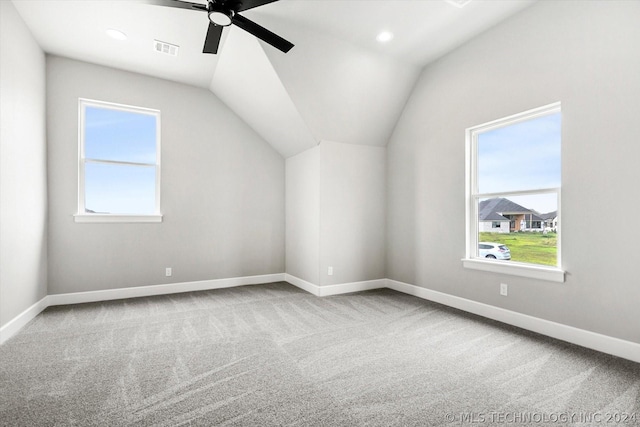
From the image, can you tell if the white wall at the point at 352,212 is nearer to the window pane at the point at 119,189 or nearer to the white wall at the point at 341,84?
the white wall at the point at 341,84

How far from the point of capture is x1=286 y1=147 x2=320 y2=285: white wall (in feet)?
14.7

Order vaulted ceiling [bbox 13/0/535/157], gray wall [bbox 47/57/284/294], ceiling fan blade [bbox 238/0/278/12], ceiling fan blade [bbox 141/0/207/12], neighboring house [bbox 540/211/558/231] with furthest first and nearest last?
gray wall [bbox 47/57/284/294] < vaulted ceiling [bbox 13/0/535/157] < neighboring house [bbox 540/211/558/231] < ceiling fan blade [bbox 141/0/207/12] < ceiling fan blade [bbox 238/0/278/12]

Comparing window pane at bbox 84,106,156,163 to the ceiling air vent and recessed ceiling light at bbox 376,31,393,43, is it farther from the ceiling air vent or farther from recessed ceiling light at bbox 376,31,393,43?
recessed ceiling light at bbox 376,31,393,43

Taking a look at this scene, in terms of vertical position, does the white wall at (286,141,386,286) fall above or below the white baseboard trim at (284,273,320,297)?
above

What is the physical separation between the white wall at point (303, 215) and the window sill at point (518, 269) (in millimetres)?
1994

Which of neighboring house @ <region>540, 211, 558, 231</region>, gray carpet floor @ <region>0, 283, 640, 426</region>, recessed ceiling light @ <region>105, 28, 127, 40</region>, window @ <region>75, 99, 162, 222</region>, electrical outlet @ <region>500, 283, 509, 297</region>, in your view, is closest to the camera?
gray carpet floor @ <region>0, 283, 640, 426</region>

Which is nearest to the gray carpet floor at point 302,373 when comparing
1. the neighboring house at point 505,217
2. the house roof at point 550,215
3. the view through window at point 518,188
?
the view through window at point 518,188

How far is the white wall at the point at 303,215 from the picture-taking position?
177 inches

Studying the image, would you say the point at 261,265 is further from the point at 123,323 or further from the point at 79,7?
the point at 79,7

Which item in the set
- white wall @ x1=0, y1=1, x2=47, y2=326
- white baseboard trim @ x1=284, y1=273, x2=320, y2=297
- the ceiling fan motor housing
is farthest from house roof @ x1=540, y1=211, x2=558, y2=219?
white wall @ x1=0, y1=1, x2=47, y2=326

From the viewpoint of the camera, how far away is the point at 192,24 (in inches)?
129

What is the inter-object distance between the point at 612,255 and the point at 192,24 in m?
4.44

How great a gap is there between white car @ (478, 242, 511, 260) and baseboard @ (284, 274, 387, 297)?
1.64 meters

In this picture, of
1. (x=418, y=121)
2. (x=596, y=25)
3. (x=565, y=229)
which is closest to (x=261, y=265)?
(x=418, y=121)
